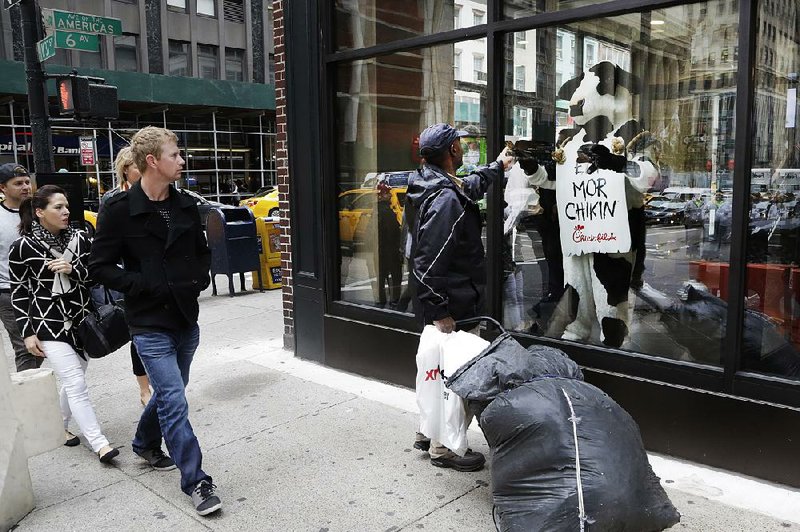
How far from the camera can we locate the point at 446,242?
3689 mm

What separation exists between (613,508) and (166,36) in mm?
30060

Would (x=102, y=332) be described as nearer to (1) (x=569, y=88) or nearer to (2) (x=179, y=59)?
(1) (x=569, y=88)

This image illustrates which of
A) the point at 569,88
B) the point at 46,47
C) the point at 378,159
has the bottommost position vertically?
the point at 378,159

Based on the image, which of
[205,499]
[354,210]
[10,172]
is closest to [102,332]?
[205,499]

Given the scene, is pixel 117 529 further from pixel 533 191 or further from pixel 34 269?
pixel 533 191

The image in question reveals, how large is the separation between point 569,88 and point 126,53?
89.4 feet

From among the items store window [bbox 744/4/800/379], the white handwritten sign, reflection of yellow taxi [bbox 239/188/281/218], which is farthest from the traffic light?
reflection of yellow taxi [bbox 239/188/281/218]

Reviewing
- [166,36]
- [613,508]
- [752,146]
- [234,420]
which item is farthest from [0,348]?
[166,36]

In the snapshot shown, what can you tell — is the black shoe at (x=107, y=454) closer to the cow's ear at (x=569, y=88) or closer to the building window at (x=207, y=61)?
the cow's ear at (x=569, y=88)

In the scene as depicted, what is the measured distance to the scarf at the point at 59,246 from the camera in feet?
13.5

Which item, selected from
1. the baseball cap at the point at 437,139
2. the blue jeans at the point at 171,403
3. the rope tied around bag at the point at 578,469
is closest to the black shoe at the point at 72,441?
the blue jeans at the point at 171,403

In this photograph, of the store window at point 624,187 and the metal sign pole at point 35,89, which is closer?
the store window at point 624,187

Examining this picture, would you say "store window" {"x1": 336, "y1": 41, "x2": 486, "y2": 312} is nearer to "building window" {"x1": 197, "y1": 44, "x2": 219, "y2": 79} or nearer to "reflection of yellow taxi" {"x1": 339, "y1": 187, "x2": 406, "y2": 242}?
"reflection of yellow taxi" {"x1": 339, "y1": 187, "x2": 406, "y2": 242}

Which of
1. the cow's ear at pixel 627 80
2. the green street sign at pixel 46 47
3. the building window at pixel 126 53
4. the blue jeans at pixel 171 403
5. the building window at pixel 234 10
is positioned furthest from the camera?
the building window at pixel 234 10
